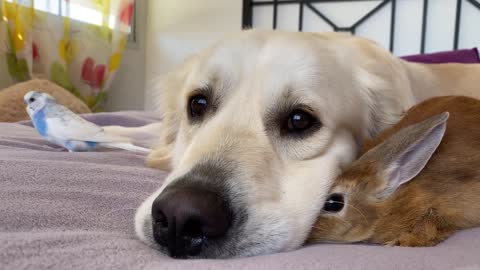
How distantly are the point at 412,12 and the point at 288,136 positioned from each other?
277 cm

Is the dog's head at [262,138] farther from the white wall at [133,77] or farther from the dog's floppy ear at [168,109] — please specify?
the white wall at [133,77]

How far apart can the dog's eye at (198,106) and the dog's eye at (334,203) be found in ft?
1.43

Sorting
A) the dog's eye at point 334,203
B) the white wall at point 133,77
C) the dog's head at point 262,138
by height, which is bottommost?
the white wall at point 133,77

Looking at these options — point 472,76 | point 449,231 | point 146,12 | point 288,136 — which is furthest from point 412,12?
point 449,231

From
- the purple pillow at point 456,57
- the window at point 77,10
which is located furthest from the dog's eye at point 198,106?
the window at point 77,10

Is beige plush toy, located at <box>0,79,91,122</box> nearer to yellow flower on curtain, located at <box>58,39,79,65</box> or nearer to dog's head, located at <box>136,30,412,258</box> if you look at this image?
yellow flower on curtain, located at <box>58,39,79,65</box>

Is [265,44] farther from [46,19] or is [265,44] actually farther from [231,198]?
[46,19]

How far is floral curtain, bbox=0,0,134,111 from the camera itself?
292 centimetres

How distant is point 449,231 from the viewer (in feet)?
2.57

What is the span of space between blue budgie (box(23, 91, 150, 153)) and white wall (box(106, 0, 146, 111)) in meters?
2.41

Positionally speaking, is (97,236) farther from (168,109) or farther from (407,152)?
(168,109)

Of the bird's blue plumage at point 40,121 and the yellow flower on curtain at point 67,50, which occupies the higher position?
the yellow flower on curtain at point 67,50

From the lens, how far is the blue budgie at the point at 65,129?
5.24ft

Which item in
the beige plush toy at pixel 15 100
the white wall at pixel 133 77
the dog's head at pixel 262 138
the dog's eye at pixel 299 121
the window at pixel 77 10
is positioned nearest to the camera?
the dog's head at pixel 262 138
